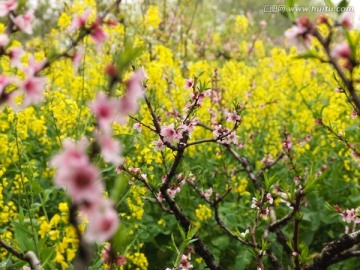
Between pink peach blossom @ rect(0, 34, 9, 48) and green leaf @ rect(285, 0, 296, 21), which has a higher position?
pink peach blossom @ rect(0, 34, 9, 48)

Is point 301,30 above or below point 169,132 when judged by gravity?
below

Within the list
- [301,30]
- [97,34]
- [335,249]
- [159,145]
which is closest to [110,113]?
[97,34]

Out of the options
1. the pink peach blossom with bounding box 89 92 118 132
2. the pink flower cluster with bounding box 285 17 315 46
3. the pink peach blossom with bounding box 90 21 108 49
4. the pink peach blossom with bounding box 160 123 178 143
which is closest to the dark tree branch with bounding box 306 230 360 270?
the pink peach blossom with bounding box 160 123 178 143

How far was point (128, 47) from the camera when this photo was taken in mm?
1034

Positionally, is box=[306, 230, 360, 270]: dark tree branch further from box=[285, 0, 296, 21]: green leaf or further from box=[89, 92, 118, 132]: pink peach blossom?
box=[89, 92, 118, 132]: pink peach blossom

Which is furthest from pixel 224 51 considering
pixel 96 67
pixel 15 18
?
pixel 15 18

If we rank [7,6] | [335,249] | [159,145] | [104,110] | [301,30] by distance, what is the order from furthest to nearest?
[159,145] → [335,249] → [7,6] → [301,30] → [104,110]

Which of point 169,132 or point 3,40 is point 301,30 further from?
point 169,132

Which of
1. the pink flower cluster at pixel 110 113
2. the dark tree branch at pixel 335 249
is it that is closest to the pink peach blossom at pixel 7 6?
the pink flower cluster at pixel 110 113

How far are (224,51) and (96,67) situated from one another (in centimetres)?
544

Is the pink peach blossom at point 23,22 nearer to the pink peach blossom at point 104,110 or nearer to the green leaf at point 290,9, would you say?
the pink peach blossom at point 104,110

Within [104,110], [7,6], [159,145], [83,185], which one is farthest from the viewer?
[159,145]

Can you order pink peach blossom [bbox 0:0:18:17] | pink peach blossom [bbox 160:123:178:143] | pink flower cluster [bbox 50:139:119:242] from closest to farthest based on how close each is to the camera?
pink flower cluster [bbox 50:139:119:242] → pink peach blossom [bbox 0:0:18:17] → pink peach blossom [bbox 160:123:178:143]

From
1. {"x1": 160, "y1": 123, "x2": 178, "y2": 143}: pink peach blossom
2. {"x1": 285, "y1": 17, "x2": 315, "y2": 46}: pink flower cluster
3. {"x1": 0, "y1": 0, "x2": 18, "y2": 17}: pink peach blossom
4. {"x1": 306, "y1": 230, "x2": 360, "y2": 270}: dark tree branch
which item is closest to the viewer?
{"x1": 285, "y1": 17, "x2": 315, "y2": 46}: pink flower cluster
